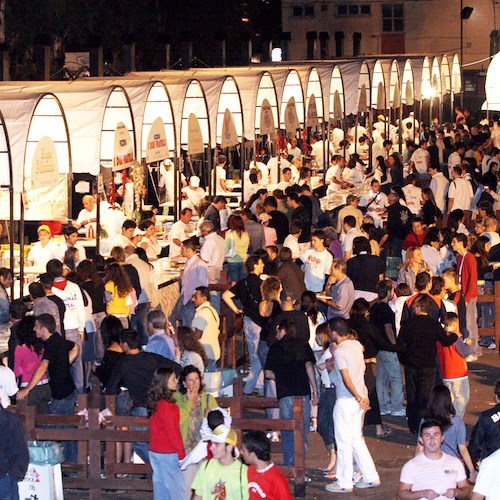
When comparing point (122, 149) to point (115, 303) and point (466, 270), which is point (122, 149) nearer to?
point (115, 303)

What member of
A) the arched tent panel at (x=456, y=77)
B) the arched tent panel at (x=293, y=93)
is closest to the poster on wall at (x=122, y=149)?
the arched tent panel at (x=293, y=93)

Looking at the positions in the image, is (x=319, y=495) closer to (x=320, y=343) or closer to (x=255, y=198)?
(x=320, y=343)

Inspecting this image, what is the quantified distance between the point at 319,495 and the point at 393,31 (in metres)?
69.5

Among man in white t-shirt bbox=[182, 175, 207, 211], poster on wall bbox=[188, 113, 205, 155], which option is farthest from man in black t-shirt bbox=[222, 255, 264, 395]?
man in white t-shirt bbox=[182, 175, 207, 211]

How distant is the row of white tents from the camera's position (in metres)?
18.8

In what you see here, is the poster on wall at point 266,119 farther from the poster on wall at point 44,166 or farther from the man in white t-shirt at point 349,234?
the poster on wall at point 44,166

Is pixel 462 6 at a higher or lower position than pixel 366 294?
higher

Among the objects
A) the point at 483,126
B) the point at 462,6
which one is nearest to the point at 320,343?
the point at 483,126

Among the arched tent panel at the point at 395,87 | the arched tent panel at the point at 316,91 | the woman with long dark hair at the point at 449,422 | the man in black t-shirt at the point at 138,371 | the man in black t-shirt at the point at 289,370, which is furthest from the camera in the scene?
the arched tent panel at the point at 395,87

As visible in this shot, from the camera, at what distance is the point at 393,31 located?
81062 mm

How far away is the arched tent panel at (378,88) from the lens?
3862cm

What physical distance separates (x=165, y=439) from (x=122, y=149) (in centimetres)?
998

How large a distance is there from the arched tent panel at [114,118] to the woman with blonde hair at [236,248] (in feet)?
9.44

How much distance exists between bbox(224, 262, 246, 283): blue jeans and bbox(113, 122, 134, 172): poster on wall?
7.04ft
